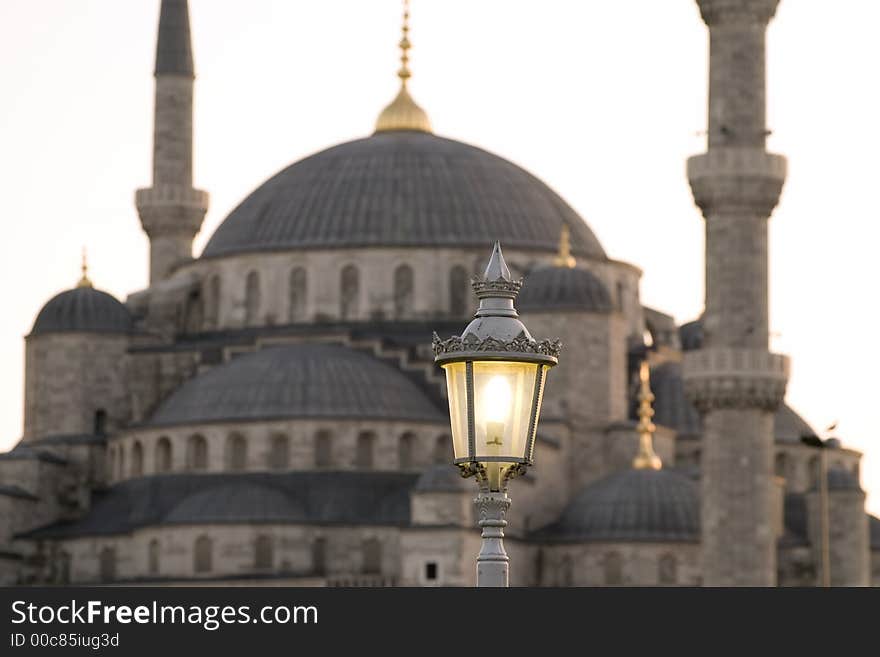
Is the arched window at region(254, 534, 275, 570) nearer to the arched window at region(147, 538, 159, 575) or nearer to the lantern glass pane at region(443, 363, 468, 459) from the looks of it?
the arched window at region(147, 538, 159, 575)

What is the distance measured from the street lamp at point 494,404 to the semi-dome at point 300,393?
62.9 meters

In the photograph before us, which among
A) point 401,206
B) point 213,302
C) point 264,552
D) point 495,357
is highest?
point 401,206

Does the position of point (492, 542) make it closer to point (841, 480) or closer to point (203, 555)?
point (203, 555)

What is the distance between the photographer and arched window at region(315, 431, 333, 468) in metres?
82.1

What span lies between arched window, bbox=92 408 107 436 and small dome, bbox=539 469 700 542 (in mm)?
15684

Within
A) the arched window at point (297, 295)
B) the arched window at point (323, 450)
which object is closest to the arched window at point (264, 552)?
the arched window at point (323, 450)

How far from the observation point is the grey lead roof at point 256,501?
79062mm

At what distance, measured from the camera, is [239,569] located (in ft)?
258

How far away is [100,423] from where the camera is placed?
89.4 meters

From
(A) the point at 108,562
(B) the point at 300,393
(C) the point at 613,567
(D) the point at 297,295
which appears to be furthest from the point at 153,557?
(D) the point at 297,295

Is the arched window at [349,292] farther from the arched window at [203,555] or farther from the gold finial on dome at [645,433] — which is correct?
the arched window at [203,555]

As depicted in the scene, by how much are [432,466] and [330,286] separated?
33.8 feet

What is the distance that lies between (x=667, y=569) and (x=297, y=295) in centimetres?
1700
